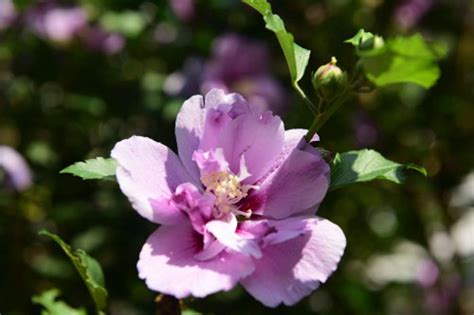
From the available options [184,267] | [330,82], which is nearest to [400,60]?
[330,82]

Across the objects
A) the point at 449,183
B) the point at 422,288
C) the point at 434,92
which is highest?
the point at 434,92

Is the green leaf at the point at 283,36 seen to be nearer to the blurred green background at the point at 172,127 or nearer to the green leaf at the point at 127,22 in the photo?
the blurred green background at the point at 172,127

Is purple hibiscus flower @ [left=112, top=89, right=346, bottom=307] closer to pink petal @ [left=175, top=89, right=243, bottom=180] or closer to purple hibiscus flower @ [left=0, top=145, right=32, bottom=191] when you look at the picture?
pink petal @ [left=175, top=89, right=243, bottom=180]

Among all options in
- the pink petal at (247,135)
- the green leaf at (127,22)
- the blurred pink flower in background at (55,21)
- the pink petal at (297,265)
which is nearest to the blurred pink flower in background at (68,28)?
the blurred pink flower in background at (55,21)

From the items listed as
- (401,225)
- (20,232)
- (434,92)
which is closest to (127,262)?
(20,232)

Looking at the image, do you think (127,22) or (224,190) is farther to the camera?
(127,22)

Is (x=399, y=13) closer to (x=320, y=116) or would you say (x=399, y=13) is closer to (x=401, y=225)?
(x=401, y=225)

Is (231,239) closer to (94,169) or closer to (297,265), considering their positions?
(297,265)

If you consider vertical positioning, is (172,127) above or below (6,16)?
below
